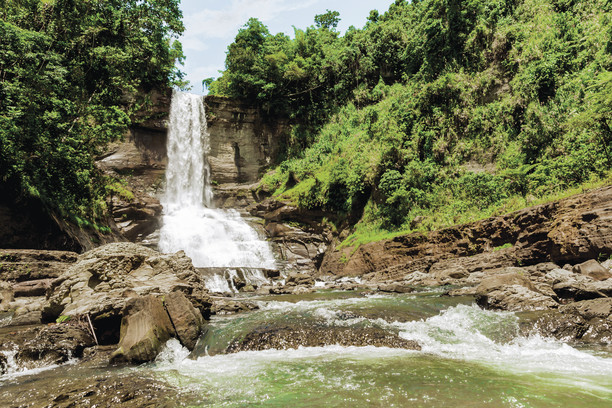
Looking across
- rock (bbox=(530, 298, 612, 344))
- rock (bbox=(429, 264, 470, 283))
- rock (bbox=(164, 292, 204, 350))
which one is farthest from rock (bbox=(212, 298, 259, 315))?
rock (bbox=(429, 264, 470, 283))

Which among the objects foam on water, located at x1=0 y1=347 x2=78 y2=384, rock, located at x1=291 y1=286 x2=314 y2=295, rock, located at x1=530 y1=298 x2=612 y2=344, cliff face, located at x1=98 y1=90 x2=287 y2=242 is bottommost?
rock, located at x1=291 y1=286 x2=314 y2=295

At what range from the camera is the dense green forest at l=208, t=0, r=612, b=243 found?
47.6ft

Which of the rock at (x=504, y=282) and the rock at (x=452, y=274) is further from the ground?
the rock at (x=504, y=282)

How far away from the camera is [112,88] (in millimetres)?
25312

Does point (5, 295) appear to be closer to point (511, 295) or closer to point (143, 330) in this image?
point (143, 330)

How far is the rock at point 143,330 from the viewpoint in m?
5.65

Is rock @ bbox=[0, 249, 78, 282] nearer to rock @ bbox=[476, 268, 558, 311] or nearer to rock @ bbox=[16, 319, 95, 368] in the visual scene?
rock @ bbox=[16, 319, 95, 368]

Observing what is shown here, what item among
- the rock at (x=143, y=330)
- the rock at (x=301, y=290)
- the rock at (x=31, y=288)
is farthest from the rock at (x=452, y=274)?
the rock at (x=31, y=288)

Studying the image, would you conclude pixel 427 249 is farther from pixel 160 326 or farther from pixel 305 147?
pixel 305 147

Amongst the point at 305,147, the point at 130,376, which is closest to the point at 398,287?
the point at 130,376

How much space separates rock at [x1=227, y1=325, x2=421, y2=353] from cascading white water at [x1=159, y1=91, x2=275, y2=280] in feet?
52.1

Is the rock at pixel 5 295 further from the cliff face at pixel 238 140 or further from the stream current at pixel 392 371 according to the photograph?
the cliff face at pixel 238 140

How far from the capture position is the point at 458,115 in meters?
20.1

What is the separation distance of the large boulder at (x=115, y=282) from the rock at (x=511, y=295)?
7.37 metres
